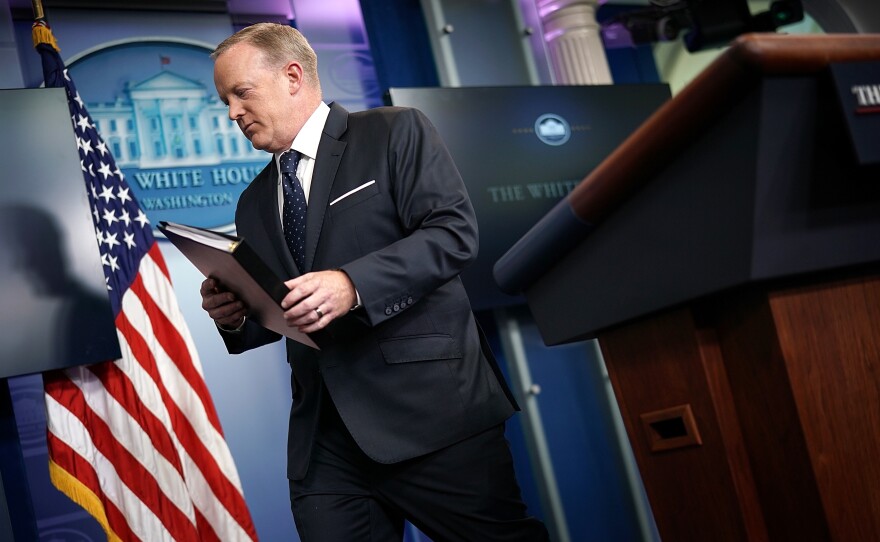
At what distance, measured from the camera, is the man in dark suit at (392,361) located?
1.73 metres

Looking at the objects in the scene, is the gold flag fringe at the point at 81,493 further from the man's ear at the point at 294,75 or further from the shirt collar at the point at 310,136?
the man's ear at the point at 294,75

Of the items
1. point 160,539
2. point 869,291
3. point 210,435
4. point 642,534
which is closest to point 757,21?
point 642,534

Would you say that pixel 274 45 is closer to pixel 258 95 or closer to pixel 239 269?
pixel 258 95

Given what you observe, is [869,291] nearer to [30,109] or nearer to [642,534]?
[30,109]

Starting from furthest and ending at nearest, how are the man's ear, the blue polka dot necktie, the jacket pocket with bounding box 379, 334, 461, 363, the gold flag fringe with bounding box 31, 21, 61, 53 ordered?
1. the gold flag fringe with bounding box 31, 21, 61, 53
2. the man's ear
3. the blue polka dot necktie
4. the jacket pocket with bounding box 379, 334, 461, 363

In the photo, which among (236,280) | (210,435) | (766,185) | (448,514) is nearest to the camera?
(766,185)

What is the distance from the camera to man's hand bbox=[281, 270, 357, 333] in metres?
1.53

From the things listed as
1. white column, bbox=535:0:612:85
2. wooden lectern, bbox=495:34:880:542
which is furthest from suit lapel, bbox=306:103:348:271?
white column, bbox=535:0:612:85

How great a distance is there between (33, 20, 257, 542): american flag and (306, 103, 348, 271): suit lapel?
143 centimetres

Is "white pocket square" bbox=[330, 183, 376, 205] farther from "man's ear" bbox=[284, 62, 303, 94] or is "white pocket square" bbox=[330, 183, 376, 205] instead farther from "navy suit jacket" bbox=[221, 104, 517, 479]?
"man's ear" bbox=[284, 62, 303, 94]

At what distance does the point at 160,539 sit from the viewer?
115 inches

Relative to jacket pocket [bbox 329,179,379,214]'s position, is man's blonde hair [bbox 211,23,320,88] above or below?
above

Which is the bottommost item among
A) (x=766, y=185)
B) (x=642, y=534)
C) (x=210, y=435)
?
(x=642, y=534)

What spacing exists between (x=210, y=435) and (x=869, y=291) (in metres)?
2.51
